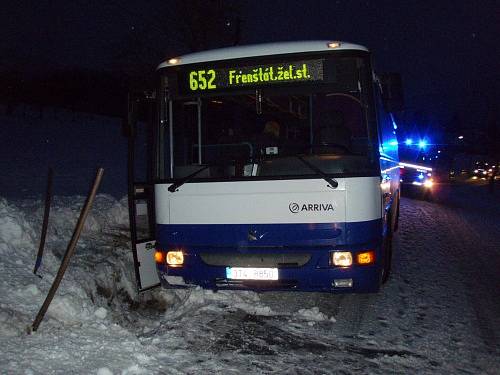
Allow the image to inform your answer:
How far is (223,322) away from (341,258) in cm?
146

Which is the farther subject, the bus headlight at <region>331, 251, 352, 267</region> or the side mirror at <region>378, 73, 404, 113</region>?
the side mirror at <region>378, 73, 404, 113</region>

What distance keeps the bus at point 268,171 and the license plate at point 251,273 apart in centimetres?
1

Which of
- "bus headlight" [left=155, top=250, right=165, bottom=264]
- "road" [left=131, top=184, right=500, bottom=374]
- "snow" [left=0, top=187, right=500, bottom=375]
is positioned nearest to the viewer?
"snow" [left=0, top=187, right=500, bottom=375]

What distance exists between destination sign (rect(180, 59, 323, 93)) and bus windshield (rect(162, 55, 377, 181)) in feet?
0.32

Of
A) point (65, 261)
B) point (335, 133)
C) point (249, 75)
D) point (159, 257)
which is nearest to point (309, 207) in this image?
point (335, 133)

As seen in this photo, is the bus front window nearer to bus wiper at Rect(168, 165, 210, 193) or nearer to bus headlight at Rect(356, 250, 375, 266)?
bus wiper at Rect(168, 165, 210, 193)

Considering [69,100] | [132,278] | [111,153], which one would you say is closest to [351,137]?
[132,278]

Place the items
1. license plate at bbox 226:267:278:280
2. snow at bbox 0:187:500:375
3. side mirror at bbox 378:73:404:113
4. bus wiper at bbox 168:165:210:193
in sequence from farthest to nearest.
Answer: side mirror at bbox 378:73:404:113 < bus wiper at bbox 168:165:210:193 < license plate at bbox 226:267:278:280 < snow at bbox 0:187:500:375

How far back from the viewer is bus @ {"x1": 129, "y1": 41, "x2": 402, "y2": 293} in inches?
209

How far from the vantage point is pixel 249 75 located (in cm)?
578

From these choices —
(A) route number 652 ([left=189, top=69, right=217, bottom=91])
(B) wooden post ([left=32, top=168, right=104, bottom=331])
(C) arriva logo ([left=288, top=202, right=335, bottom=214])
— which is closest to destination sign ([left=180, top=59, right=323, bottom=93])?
(A) route number 652 ([left=189, top=69, right=217, bottom=91])

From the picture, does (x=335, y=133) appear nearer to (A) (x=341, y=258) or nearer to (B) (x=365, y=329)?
(A) (x=341, y=258)

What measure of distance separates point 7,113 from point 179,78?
32864 mm

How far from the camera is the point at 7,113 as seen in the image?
114 ft
